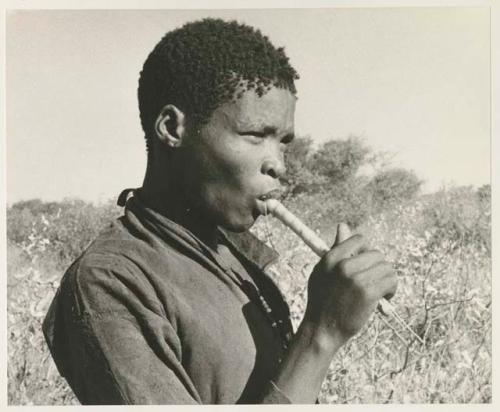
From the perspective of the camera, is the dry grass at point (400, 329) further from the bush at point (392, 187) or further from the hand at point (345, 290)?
the hand at point (345, 290)

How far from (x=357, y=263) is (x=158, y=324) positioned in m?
0.45

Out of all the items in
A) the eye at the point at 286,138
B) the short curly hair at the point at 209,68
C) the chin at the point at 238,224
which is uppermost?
the short curly hair at the point at 209,68

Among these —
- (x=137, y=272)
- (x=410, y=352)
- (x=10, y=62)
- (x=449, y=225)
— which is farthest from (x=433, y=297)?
(x=137, y=272)

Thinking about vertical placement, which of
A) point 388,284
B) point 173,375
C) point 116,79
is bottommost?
→ point 173,375

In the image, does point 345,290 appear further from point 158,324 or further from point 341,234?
point 158,324

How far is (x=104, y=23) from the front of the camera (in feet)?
11.3

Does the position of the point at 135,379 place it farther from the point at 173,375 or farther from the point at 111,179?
the point at 111,179

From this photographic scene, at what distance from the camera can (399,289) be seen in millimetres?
4027

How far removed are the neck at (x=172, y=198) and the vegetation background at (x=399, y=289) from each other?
4.19ft

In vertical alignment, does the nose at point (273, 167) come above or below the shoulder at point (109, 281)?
above

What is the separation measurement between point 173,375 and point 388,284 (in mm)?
510

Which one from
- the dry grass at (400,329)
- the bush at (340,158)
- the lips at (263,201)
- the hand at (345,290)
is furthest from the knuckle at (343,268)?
the bush at (340,158)

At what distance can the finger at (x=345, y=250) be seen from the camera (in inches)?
69.9

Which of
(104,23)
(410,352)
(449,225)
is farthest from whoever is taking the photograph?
(449,225)
